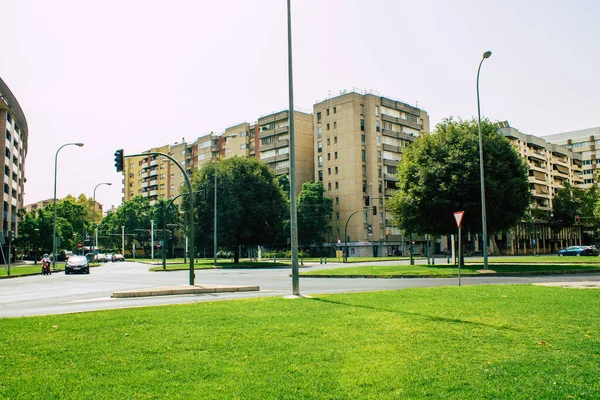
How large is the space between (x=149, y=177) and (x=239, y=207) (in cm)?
8609

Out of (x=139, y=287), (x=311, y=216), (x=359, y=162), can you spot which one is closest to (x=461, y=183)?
(x=139, y=287)

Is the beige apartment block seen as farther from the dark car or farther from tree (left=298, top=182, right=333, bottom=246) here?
the dark car

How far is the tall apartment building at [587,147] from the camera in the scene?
418 feet

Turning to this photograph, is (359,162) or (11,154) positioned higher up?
(359,162)

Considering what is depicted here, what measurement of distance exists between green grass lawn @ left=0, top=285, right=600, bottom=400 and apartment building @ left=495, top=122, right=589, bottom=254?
294 feet

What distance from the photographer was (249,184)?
180ft

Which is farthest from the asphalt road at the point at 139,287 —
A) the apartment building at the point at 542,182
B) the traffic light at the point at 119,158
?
the apartment building at the point at 542,182

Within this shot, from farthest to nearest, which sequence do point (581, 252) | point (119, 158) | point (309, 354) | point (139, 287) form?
point (581, 252) → point (119, 158) → point (139, 287) → point (309, 354)

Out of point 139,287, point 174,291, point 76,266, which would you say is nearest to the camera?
point 174,291

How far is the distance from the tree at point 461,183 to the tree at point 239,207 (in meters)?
21.5

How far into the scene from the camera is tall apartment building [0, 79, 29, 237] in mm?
62594

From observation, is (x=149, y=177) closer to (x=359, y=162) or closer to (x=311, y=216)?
(x=311, y=216)

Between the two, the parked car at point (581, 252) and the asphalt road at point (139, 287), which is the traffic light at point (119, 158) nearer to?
the asphalt road at point (139, 287)

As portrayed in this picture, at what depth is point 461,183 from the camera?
32781 millimetres
